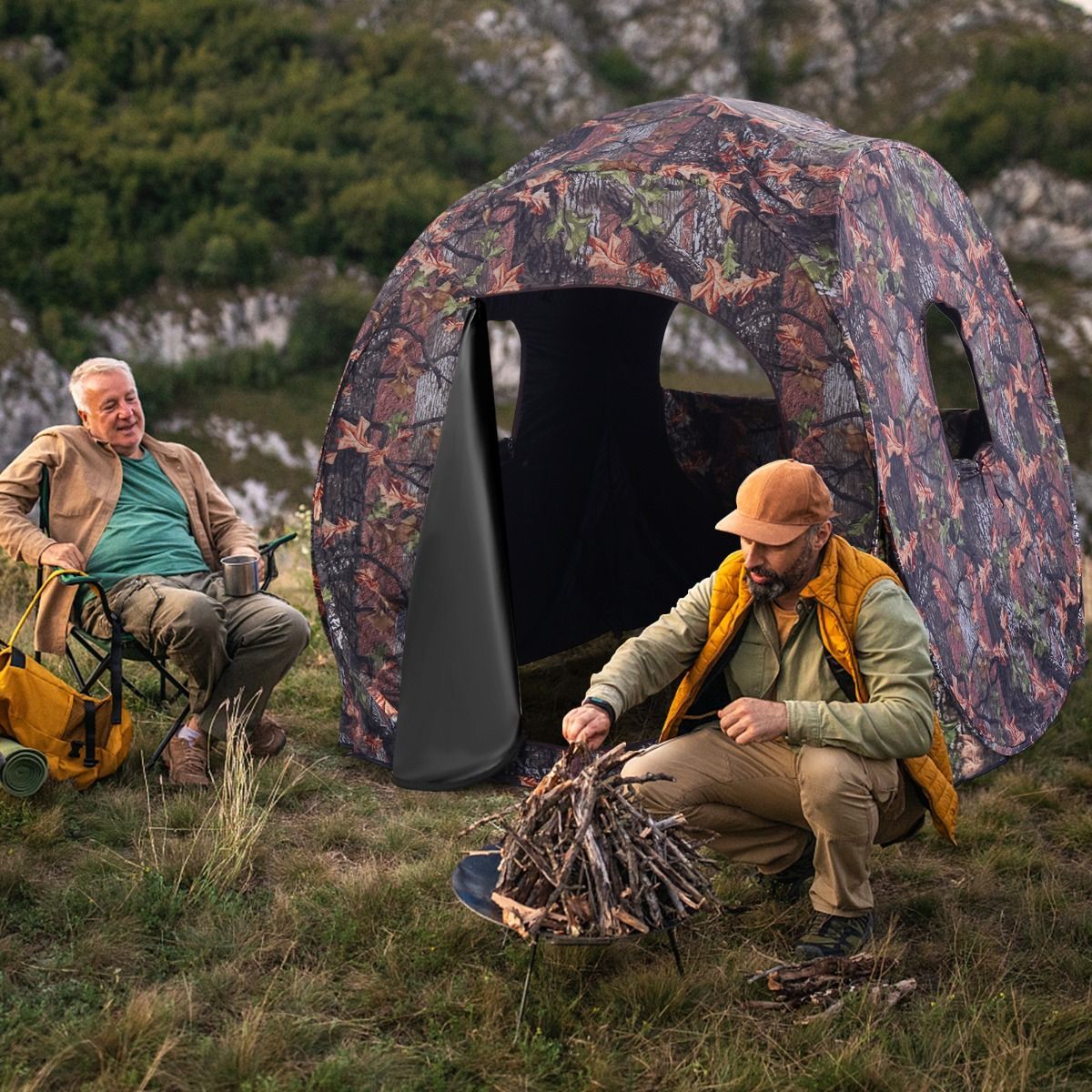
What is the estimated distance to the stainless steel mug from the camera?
13.5 ft

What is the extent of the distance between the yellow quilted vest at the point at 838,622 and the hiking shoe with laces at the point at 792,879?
1.22 ft

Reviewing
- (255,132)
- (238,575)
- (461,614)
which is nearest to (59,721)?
(238,575)

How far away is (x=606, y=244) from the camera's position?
13.3ft

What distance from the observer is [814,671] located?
3014 mm

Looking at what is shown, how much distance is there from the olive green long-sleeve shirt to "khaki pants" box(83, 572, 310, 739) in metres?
1.41

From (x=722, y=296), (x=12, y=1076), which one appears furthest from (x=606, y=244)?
(x=12, y=1076)

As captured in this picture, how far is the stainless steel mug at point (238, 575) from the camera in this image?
13.5 ft

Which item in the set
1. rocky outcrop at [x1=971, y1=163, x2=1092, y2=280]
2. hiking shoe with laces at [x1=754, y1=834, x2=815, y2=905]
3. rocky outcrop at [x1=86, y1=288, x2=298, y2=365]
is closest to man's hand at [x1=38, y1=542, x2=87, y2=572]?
hiking shoe with laces at [x1=754, y1=834, x2=815, y2=905]

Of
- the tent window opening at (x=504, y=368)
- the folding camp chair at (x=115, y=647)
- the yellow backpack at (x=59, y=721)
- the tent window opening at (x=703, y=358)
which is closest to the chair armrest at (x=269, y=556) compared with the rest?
the folding camp chair at (x=115, y=647)

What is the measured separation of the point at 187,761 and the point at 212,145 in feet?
103

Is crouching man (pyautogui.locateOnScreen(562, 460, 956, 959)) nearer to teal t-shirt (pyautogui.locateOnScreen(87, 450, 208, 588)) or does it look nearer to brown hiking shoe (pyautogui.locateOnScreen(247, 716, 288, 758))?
brown hiking shoe (pyautogui.locateOnScreen(247, 716, 288, 758))

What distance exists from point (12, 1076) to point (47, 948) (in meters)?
0.56

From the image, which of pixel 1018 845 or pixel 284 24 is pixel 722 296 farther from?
pixel 284 24

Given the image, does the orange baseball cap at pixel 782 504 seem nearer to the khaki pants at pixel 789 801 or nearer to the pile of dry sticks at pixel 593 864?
the khaki pants at pixel 789 801
